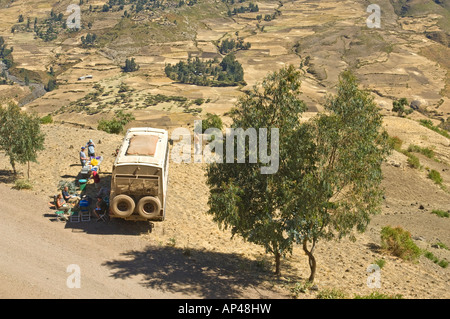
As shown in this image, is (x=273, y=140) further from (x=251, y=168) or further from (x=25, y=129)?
(x=25, y=129)

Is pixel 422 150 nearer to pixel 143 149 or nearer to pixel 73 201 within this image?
pixel 143 149

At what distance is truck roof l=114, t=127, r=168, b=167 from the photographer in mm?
18469

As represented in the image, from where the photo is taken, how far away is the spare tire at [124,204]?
59.1 feet

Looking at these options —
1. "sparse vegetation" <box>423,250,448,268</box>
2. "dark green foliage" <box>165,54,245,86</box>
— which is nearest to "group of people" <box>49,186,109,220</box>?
"sparse vegetation" <box>423,250,448,268</box>

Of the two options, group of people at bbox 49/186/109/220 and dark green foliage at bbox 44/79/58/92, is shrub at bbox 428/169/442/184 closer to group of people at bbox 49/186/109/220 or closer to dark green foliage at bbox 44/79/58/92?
group of people at bbox 49/186/109/220

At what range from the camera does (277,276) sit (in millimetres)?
17656

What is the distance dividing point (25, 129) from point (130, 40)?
167954mm

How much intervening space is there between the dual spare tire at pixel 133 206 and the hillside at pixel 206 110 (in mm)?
1398

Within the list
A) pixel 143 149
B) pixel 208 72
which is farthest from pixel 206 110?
pixel 143 149

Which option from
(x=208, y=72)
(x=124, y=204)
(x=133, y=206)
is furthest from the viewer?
(x=208, y=72)

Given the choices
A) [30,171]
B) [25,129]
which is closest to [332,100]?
[25,129]

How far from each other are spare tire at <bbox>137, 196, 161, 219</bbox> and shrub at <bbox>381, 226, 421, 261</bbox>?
1219 centimetres

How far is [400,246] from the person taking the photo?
21859 millimetres

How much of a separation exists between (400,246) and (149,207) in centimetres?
1295
